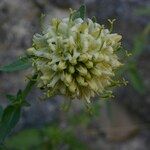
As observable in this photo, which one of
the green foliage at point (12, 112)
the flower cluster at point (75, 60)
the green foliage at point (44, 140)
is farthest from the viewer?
the green foliage at point (44, 140)

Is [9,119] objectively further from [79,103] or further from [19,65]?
[79,103]

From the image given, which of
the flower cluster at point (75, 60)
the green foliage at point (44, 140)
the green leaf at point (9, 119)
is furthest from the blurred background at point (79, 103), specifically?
the flower cluster at point (75, 60)

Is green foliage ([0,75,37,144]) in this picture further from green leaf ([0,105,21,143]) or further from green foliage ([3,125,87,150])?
green foliage ([3,125,87,150])

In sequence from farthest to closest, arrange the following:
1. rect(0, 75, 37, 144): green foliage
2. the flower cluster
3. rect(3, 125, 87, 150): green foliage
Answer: rect(3, 125, 87, 150): green foliage
rect(0, 75, 37, 144): green foliage
the flower cluster

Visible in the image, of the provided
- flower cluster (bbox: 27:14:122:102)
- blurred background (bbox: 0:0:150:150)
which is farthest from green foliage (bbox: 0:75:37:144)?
blurred background (bbox: 0:0:150:150)

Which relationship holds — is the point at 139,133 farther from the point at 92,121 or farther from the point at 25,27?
the point at 25,27

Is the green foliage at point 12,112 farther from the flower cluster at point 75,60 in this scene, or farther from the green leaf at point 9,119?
the flower cluster at point 75,60
